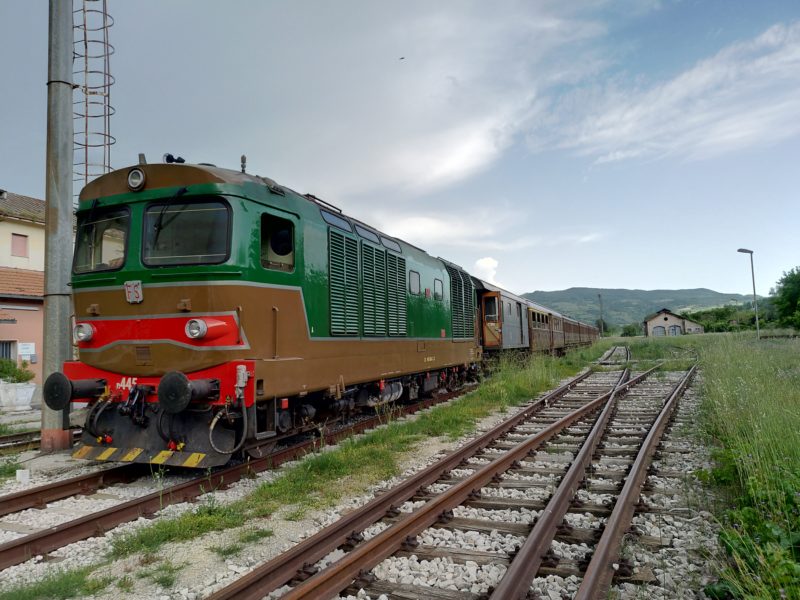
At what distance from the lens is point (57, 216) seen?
7.95 metres

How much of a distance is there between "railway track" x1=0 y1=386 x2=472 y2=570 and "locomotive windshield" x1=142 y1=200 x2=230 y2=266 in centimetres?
241

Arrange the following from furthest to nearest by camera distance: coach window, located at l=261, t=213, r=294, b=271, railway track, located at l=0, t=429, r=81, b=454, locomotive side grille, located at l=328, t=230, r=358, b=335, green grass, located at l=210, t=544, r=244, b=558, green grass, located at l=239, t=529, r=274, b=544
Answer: railway track, located at l=0, t=429, r=81, b=454 < locomotive side grille, located at l=328, t=230, r=358, b=335 < coach window, located at l=261, t=213, r=294, b=271 < green grass, located at l=239, t=529, r=274, b=544 < green grass, located at l=210, t=544, r=244, b=558

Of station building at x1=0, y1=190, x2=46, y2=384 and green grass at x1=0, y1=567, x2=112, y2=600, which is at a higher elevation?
station building at x1=0, y1=190, x2=46, y2=384

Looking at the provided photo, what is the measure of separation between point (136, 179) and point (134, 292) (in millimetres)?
1319

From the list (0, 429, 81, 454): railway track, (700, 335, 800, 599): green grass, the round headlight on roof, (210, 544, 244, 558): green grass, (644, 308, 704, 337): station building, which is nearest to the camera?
(700, 335, 800, 599): green grass

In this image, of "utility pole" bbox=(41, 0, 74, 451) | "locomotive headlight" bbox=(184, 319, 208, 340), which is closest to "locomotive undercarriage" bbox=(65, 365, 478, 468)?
"locomotive headlight" bbox=(184, 319, 208, 340)

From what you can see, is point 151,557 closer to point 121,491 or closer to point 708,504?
point 121,491

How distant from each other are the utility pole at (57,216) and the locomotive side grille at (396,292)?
5.11m

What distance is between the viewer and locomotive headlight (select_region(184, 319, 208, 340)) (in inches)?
220

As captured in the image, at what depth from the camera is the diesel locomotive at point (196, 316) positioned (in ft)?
18.7

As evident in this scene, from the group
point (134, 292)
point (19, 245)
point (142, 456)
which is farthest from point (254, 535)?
point (19, 245)

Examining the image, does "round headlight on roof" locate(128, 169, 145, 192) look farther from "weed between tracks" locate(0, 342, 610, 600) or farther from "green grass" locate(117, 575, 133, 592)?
"green grass" locate(117, 575, 133, 592)

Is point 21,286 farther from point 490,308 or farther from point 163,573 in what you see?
point 163,573

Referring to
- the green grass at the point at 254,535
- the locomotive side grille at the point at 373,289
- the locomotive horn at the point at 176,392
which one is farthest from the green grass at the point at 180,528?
the locomotive side grille at the point at 373,289
